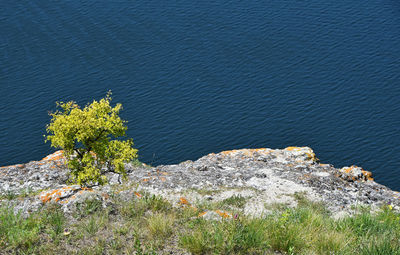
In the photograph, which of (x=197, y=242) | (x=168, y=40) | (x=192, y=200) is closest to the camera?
(x=197, y=242)

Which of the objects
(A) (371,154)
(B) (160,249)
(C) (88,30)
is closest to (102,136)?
(B) (160,249)

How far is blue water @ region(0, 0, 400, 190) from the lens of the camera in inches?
2235

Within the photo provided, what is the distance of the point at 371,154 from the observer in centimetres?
5400

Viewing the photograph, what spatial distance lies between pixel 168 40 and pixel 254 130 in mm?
25698

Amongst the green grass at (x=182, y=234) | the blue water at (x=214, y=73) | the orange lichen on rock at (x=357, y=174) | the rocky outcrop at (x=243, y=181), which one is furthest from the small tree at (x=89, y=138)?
the blue water at (x=214, y=73)

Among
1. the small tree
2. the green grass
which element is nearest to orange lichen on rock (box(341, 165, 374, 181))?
the small tree

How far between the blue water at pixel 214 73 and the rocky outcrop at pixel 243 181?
12970 millimetres

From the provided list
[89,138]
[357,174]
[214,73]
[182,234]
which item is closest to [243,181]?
[357,174]

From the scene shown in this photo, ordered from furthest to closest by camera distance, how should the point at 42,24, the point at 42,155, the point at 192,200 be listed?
the point at 42,24 → the point at 42,155 → the point at 192,200

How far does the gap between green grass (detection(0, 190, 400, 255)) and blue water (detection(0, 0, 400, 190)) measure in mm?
33378

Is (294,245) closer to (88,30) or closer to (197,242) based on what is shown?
(197,242)

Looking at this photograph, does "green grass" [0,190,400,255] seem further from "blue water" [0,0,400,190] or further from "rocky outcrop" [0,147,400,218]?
"blue water" [0,0,400,190]

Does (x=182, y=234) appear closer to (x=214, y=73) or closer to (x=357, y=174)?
(x=357, y=174)

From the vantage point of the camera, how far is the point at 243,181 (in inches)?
1398
